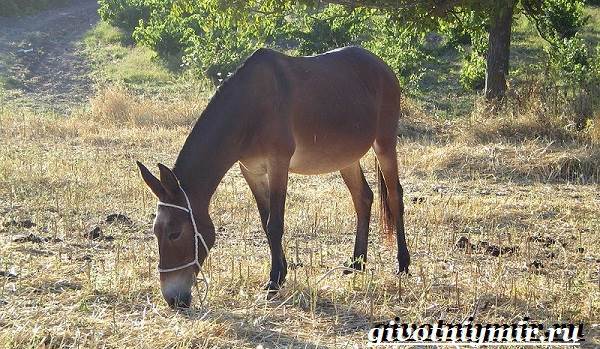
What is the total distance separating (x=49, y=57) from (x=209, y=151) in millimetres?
21080

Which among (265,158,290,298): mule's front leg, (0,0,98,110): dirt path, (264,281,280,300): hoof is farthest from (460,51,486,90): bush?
(264,281,280,300): hoof

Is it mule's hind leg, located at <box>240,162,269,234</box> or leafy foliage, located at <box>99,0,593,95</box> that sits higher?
leafy foliage, located at <box>99,0,593,95</box>

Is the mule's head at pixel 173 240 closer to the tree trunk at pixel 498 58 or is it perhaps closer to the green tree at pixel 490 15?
the green tree at pixel 490 15

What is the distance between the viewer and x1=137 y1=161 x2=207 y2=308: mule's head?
5.10 meters

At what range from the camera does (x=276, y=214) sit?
5773 millimetres

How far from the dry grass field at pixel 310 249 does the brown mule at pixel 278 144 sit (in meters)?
0.35

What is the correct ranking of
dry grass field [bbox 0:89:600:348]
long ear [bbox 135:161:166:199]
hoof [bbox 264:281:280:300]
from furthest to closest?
hoof [bbox 264:281:280:300], long ear [bbox 135:161:166:199], dry grass field [bbox 0:89:600:348]

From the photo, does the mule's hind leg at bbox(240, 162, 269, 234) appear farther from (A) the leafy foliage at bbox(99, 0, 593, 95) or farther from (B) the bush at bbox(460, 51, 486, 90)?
(B) the bush at bbox(460, 51, 486, 90)

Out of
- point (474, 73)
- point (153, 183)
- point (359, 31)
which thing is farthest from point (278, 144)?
point (359, 31)

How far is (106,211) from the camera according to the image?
8219 millimetres

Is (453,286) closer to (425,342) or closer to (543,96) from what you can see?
(425,342)

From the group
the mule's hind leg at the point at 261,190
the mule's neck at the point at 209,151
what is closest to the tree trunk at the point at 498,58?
the mule's hind leg at the point at 261,190

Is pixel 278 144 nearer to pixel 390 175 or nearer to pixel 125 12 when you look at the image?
pixel 390 175

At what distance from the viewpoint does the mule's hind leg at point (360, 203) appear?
679cm
